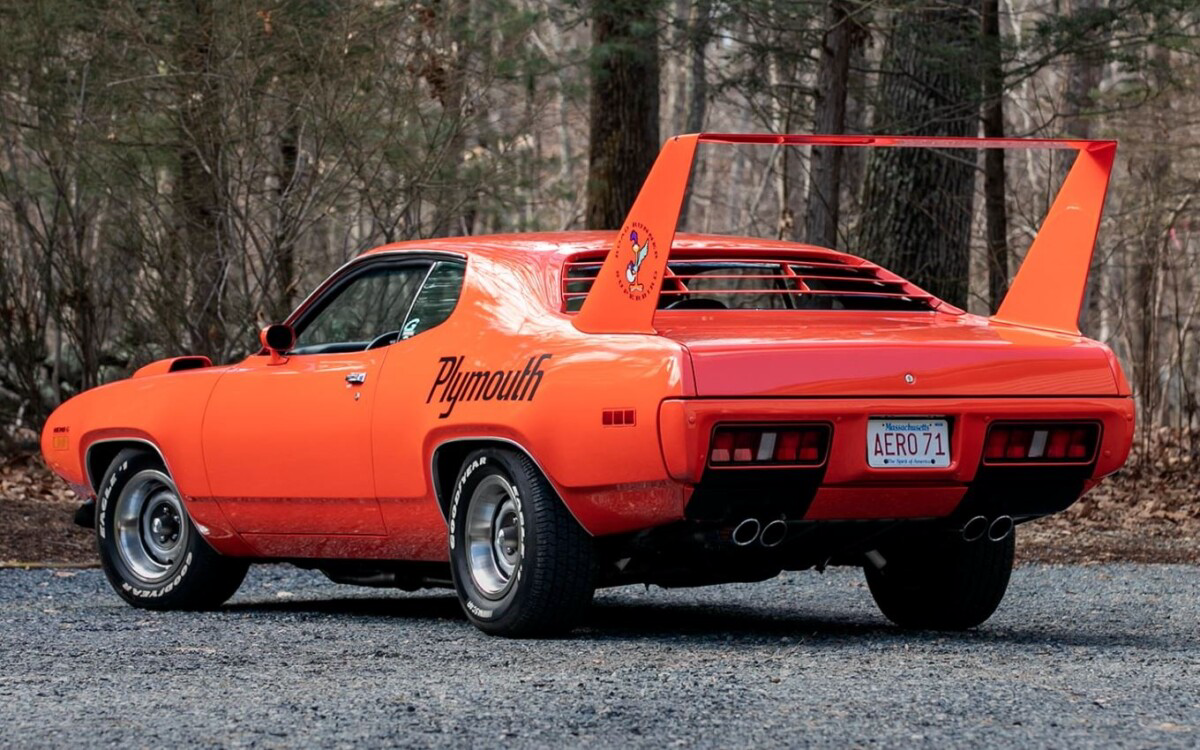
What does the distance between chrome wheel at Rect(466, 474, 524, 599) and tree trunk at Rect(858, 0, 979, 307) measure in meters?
8.82

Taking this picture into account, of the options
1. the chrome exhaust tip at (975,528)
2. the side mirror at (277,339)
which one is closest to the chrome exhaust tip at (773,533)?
the chrome exhaust tip at (975,528)

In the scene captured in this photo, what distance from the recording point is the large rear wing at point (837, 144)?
5988mm

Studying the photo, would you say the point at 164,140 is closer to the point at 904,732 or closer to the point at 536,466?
the point at 536,466

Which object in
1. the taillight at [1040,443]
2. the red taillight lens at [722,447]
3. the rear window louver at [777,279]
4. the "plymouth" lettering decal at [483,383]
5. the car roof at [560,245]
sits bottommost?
the taillight at [1040,443]

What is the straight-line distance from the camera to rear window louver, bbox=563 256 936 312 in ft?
21.8

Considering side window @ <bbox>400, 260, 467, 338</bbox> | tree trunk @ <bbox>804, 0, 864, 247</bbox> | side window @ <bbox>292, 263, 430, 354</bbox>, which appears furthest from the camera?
tree trunk @ <bbox>804, 0, 864, 247</bbox>

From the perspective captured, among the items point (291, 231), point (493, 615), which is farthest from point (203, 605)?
point (291, 231)

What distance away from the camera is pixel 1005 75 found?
1468 centimetres

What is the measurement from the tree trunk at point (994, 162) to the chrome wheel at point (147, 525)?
8718 mm

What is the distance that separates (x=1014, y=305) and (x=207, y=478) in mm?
3396

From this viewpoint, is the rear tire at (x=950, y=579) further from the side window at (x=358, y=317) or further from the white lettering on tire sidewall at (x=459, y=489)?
the side window at (x=358, y=317)

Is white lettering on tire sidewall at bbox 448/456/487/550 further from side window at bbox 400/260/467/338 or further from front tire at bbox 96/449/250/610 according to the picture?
front tire at bbox 96/449/250/610

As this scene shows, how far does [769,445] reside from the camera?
19.2ft

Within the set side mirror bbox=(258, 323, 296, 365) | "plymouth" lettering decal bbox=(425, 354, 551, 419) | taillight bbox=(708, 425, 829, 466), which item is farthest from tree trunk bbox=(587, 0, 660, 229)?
taillight bbox=(708, 425, 829, 466)
